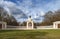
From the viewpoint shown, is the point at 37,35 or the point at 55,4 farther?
the point at 55,4

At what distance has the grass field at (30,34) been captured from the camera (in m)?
9.09

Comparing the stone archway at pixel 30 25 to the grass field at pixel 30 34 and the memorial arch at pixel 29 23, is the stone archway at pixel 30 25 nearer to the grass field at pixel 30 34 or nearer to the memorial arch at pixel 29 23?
the memorial arch at pixel 29 23

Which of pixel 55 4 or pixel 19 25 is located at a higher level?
pixel 55 4

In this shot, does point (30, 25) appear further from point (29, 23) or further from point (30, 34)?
point (30, 34)

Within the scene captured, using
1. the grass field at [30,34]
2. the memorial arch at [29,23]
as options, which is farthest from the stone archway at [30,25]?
the grass field at [30,34]

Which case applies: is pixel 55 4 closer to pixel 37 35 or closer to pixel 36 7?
pixel 36 7

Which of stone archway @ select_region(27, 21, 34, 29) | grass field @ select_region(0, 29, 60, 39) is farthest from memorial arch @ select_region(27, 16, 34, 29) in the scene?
grass field @ select_region(0, 29, 60, 39)

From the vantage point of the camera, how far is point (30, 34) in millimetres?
9344

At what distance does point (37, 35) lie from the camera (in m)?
9.25

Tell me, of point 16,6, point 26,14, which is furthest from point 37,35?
point 16,6

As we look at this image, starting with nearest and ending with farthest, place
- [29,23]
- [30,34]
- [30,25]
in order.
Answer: [30,34] < [29,23] < [30,25]

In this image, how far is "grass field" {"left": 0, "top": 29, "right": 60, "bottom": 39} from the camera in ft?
29.8

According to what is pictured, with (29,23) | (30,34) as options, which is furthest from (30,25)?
(30,34)

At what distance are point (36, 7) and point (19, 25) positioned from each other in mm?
1427
